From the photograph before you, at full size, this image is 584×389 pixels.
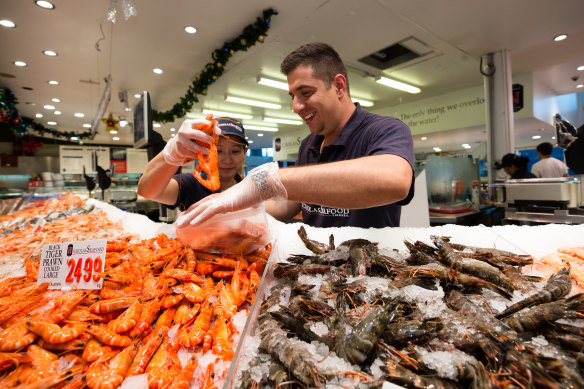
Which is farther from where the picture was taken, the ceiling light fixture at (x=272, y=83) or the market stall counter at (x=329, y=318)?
the ceiling light fixture at (x=272, y=83)

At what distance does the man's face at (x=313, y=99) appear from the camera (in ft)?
6.06

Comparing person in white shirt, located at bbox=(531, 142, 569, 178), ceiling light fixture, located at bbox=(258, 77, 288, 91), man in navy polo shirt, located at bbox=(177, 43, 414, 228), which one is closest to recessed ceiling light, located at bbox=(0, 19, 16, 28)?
ceiling light fixture, located at bbox=(258, 77, 288, 91)

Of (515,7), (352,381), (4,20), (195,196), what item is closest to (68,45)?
(4,20)

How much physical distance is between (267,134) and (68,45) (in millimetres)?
6187

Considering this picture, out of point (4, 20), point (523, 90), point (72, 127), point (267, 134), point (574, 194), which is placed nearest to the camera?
point (574, 194)

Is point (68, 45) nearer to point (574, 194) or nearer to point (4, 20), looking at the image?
point (4, 20)

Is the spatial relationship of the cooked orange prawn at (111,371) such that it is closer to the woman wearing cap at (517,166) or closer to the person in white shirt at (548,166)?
the woman wearing cap at (517,166)

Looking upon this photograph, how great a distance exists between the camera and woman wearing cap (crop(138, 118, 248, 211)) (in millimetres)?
1501

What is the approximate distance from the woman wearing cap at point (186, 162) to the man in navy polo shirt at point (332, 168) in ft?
1.15

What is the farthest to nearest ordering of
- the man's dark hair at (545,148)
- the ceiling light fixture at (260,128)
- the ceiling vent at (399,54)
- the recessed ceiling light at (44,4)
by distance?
the ceiling light fixture at (260,128) < the man's dark hair at (545,148) < the ceiling vent at (399,54) < the recessed ceiling light at (44,4)

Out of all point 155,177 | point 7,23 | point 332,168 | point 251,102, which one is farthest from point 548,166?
point 7,23

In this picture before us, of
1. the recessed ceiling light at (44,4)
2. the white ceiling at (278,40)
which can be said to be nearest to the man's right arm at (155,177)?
the white ceiling at (278,40)

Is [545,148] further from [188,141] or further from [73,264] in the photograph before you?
[73,264]

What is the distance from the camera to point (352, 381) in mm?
648
